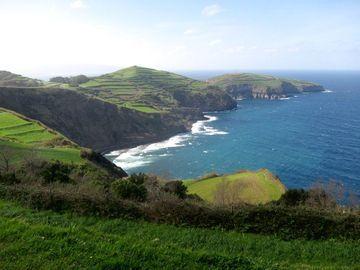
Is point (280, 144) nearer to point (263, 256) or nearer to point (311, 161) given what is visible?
point (311, 161)

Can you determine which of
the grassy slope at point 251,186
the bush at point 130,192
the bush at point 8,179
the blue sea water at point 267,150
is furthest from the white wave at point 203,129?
the bush at point 8,179

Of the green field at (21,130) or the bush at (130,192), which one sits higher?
the bush at (130,192)

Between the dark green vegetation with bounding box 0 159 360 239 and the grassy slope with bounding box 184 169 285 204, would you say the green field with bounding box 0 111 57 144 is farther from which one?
the dark green vegetation with bounding box 0 159 360 239

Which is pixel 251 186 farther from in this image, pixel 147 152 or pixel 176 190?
pixel 147 152

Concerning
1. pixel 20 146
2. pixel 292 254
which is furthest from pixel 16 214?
pixel 20 146

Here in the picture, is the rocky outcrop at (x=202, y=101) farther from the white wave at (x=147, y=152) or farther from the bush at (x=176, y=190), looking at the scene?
the bush at (x=176, y=190)

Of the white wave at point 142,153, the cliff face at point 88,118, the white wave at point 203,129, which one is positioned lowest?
the white wave at point 142,153

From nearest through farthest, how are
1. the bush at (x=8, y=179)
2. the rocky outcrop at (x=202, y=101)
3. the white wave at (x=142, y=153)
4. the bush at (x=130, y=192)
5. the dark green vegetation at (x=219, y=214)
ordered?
the dark green vegetation at (x=219, y=214) < the bush at (x=130, y=192) < the bush at (x=8, y=179) < the white wave at (x=142, y=153) < the rocky outcrop at (x=202, y=101)
